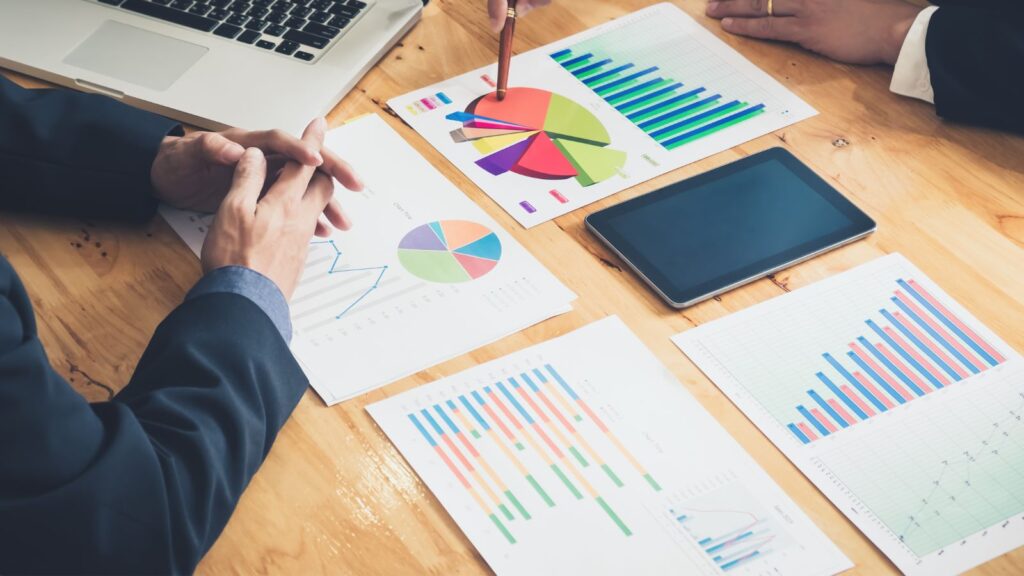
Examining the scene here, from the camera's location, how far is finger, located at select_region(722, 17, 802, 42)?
5.11 feet

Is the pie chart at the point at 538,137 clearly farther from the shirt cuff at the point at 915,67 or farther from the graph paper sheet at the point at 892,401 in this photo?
the shirt cuff at the point at 915,67

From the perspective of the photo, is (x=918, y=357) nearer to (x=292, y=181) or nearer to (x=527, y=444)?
(x=527, y=444)

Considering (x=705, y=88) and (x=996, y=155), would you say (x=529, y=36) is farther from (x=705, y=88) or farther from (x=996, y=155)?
(x=996, y=155)

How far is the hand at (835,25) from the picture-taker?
60.1 inches

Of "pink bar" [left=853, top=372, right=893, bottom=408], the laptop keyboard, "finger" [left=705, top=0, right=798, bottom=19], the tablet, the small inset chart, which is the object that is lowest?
the small inset chart

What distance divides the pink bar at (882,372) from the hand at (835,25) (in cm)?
56

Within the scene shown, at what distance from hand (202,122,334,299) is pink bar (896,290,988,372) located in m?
0.63

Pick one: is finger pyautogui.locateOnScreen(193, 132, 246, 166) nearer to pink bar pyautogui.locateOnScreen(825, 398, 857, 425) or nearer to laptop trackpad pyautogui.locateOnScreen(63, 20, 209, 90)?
laptop trackpad pyautogui.locateOnScreen(63, 20, 209, 90)

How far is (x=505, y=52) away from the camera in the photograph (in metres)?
1.41

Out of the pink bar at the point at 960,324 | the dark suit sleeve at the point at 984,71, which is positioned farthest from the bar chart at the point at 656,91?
the pink bar at the point at 960,324

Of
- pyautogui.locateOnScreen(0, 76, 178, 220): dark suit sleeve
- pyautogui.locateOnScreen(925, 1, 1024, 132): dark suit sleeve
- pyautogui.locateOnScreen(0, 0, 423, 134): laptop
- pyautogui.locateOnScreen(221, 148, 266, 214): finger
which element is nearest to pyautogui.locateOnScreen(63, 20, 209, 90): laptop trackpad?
pyautogui.locateOnScreen(0, 0, 423, 134): laptop

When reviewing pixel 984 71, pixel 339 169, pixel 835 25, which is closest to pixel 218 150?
pixel 339 169

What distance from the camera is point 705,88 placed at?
148 centimetres

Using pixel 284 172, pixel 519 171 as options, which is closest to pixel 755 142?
pixel 519 171
